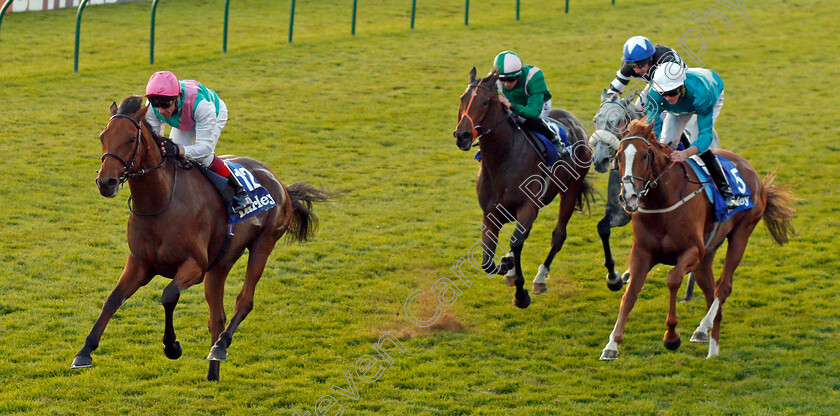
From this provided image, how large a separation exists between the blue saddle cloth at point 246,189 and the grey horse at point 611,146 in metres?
2.74

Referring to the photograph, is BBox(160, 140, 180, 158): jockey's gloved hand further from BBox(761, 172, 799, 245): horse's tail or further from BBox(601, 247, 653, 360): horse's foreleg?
BBox(761, 172, 799, 245): horse's tail

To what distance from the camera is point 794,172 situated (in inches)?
524

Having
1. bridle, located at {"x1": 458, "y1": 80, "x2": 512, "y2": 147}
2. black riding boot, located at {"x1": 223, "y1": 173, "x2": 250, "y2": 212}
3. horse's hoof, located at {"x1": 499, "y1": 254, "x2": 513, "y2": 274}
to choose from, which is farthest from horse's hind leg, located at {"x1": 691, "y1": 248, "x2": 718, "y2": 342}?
black riding boot, located at {"x1": 223, "y1": 173, "x2": 250, "y2": 212}

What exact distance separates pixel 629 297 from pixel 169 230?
3335 mm

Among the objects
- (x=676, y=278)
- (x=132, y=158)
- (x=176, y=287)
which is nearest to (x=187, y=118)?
(x=132, y=158)

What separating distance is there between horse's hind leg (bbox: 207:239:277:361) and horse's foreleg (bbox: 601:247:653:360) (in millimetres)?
2720

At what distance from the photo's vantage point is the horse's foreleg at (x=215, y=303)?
7012 mm

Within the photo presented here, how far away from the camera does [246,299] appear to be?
280 inches

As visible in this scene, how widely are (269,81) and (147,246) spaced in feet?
37.9

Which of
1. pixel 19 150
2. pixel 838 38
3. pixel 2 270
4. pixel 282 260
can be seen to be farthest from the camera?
pixel 838 38

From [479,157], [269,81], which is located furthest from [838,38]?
[479,157]

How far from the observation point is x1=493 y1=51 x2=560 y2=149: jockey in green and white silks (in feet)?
26.9

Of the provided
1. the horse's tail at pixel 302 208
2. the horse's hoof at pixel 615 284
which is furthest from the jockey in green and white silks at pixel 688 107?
the horse's tail at pixel 302 208

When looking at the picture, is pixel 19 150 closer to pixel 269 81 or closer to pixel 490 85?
pixel 269 81
